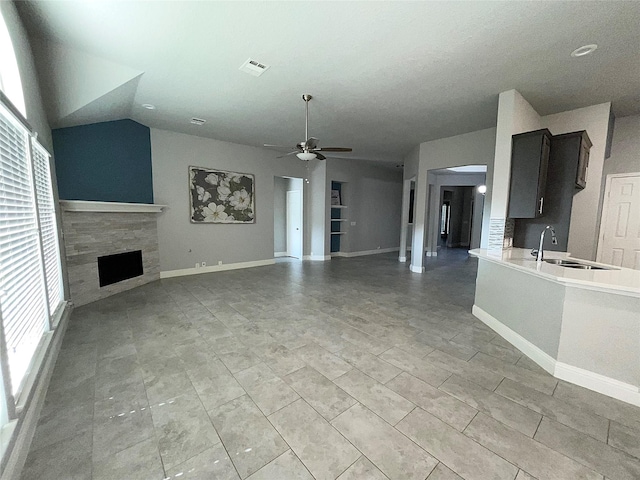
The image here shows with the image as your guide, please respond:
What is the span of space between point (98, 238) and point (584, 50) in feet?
21.0

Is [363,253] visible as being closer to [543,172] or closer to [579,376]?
[543,172]

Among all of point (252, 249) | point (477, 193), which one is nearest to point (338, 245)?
point (252, 249)

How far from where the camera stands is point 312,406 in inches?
70.4

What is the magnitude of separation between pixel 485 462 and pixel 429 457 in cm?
29

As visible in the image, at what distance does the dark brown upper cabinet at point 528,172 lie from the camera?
3070 millimetres

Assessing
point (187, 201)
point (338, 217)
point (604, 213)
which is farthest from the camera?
point (338, 217)

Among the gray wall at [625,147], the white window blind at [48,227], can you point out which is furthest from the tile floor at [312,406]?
the gray wall at [625,147]

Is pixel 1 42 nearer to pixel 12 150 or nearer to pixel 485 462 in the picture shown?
pixel 12 150

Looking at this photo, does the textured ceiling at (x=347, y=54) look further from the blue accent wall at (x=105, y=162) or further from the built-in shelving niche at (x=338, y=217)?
the built-in shelving niche at (x=338, y=217)

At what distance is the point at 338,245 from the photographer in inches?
331

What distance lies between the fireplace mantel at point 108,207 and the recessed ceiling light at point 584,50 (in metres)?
6.05

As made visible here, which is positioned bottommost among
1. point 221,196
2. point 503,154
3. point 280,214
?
point 280,214

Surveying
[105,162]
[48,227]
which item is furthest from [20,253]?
[105,162]

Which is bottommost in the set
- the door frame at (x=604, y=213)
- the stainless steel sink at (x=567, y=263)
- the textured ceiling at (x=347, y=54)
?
the stainless steel sink at (x=567, y=263)
